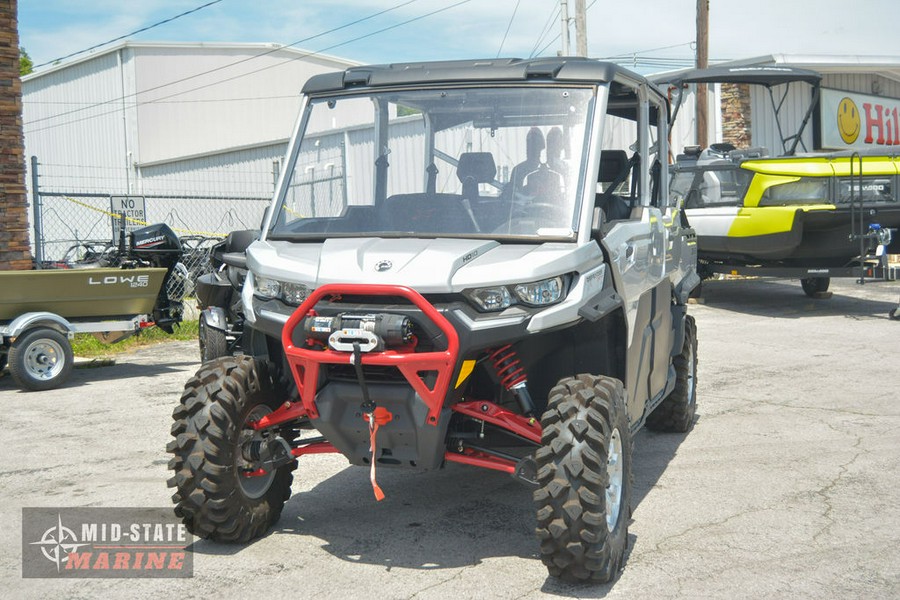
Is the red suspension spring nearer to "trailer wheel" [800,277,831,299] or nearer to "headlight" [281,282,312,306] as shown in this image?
"headlight" [281,282,312,306]

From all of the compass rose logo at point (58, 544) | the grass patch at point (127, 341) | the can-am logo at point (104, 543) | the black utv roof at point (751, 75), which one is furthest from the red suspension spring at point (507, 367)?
the black utv roof at point (751, 75)

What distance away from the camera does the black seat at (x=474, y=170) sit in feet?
17.0

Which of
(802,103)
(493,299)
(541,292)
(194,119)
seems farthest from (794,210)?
(194,119)

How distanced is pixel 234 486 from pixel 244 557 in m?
0.35

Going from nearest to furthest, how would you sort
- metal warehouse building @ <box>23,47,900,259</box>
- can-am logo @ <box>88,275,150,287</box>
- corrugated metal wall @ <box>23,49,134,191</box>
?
can-am logo @ <box>88,275,150,287</box>, metal warehouse building @ <box>23,47,900,259</box>, corrugated metal wall @ <box>23,49,134,191</box>

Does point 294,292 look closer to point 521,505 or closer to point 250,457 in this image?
point 250,457

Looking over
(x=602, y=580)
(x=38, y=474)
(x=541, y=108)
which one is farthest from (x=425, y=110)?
(x=38, y=474)

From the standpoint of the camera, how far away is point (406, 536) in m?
5.16

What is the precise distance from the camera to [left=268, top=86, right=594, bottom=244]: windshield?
4.96m

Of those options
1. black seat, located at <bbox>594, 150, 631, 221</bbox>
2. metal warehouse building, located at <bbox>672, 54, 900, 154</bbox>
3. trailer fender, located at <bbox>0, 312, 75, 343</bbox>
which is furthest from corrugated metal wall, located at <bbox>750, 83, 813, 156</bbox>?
black seat, located at <bbox>594, 150, 631, 221</bbox>

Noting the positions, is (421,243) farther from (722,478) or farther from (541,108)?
(722,478)

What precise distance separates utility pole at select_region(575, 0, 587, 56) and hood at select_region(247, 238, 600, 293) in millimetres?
15872

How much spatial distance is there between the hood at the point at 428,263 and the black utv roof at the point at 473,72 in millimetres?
907

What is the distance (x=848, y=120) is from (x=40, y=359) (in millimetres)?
23108
